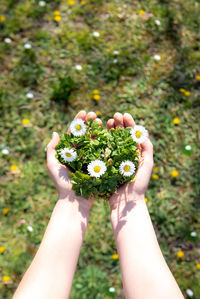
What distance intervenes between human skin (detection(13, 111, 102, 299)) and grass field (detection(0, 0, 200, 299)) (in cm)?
64

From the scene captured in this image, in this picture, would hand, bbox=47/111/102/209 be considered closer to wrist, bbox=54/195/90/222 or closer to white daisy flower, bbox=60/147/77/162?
wrist, bbox=54/195/90/222

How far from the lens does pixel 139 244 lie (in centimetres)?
176

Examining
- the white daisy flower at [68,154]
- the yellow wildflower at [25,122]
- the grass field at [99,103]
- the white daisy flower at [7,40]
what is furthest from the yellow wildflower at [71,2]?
the white daisy flower at [68,154]

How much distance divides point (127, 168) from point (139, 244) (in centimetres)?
44

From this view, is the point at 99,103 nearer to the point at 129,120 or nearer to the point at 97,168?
the point at 129,120

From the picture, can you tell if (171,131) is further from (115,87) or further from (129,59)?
(129,59)

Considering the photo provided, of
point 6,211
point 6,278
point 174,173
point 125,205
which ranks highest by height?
point 125,205

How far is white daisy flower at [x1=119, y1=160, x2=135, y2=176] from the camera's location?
1798mm

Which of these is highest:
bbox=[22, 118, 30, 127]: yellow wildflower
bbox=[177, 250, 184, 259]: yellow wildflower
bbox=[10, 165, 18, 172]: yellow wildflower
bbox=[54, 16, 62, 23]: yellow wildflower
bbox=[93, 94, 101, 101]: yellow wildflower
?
bbox=[54, 16, 62, 23]: yellow wildflower

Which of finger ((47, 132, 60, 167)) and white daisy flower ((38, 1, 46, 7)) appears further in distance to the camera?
white daisy flower ((38, 1, 46, 7))

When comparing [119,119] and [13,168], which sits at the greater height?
[119,119]

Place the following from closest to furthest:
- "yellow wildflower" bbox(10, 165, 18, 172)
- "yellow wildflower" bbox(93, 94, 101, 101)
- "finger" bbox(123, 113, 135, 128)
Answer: "finger" bbox(123, 113, 135, 128)
"yellow wildflower" bbox(10, 165, 18, 172)
"yellow wildflower" bbox(93, 94, 101, 101)

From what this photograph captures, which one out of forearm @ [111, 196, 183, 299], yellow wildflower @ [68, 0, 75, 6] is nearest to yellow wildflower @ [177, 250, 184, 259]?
forearm @ [111, 196, 183, 299]

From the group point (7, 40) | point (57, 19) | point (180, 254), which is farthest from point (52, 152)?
point (57, 19)
